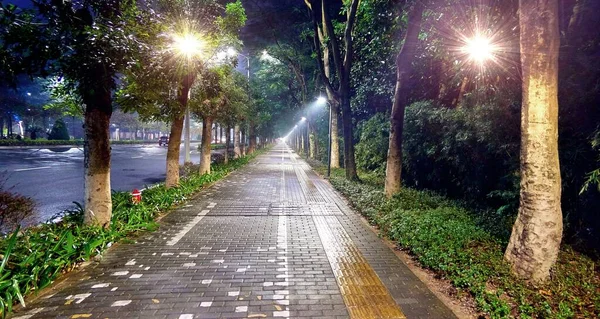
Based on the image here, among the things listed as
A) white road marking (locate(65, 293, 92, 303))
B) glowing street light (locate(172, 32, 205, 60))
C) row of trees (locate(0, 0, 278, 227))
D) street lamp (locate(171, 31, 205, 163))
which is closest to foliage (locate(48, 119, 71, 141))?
row of trees (locate(0, 0, 278, 227))

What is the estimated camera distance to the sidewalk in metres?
3.65

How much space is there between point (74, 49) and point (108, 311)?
352cm

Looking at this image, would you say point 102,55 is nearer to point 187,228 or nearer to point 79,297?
point 79,297

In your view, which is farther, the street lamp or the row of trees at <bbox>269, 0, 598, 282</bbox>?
the street lamp

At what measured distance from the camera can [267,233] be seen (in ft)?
22.1

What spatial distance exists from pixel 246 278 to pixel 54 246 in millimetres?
2861

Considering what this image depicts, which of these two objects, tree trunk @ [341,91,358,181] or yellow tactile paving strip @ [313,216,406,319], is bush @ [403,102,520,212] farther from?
yellow tactile paving strip @ [313,216,406,319]

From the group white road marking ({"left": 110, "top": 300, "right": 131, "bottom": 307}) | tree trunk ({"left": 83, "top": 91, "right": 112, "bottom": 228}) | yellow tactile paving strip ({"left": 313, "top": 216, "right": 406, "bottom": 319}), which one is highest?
tree trunk ({"left": 83, "top": 91, "right": 112, "bottom": 228})

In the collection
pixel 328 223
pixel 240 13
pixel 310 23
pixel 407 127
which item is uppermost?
pixel 310 23

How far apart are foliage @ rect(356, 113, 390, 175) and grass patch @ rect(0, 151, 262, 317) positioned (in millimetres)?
10961

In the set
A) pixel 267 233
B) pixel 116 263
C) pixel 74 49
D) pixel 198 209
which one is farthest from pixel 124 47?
pixel 198 209

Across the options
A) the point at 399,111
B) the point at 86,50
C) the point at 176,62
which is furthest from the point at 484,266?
the point at 176,62

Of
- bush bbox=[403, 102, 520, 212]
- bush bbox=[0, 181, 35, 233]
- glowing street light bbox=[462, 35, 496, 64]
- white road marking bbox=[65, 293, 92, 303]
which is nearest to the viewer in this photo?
white road marking bbox=[65, 293, 92, 303]

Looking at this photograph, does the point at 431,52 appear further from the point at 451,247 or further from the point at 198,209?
the point at 198,209
